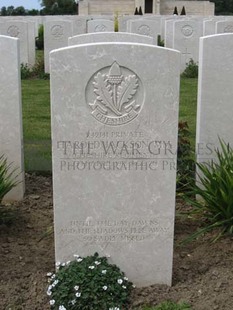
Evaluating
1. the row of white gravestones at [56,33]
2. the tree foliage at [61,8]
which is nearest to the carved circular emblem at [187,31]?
the row of white gravestones at [56,33]

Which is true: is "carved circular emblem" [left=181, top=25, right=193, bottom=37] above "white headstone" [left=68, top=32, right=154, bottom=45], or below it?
below

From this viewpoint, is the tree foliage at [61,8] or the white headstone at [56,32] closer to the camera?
the white headstone at [56,32]

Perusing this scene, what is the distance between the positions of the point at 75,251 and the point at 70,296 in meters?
0.35

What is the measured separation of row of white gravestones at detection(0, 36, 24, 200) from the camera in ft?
15.8

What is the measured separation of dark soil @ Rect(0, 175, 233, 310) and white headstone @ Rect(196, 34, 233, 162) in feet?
2.60

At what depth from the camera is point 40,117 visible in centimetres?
870

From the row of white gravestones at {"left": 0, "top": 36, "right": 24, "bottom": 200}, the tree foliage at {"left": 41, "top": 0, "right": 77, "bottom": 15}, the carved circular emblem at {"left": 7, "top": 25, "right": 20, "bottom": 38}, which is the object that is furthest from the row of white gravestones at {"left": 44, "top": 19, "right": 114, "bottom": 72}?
the tree foliage at {"left": 41, "top": 0, "right": 77, "bottom": 15}

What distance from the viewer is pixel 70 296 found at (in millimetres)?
3230

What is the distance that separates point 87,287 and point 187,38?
36.6 feet

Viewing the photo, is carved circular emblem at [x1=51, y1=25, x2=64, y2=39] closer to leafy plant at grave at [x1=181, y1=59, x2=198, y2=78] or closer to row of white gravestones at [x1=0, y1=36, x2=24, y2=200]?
leafy plant at grave at [x1=181, y1=59, x2=198, y2=78]

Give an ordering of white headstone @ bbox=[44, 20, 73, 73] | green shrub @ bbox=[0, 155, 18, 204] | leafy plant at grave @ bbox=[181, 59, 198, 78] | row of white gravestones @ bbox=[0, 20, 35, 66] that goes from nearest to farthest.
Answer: green shrub @ bbox=[0, 155, 18, 204]
leafy plant at grave @ bbox=[181, 59, 198, 78]
row of white gravestones @ bbox=[0, 20, 35, 66]
white headstone @ bbox=[44, 20, 73, 73]

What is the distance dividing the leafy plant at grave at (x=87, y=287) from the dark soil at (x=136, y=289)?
0.33 feet

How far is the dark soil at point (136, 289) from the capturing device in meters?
→ 3.34

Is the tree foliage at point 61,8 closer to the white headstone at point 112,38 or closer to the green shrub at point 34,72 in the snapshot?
the green shrub at point 34,72
